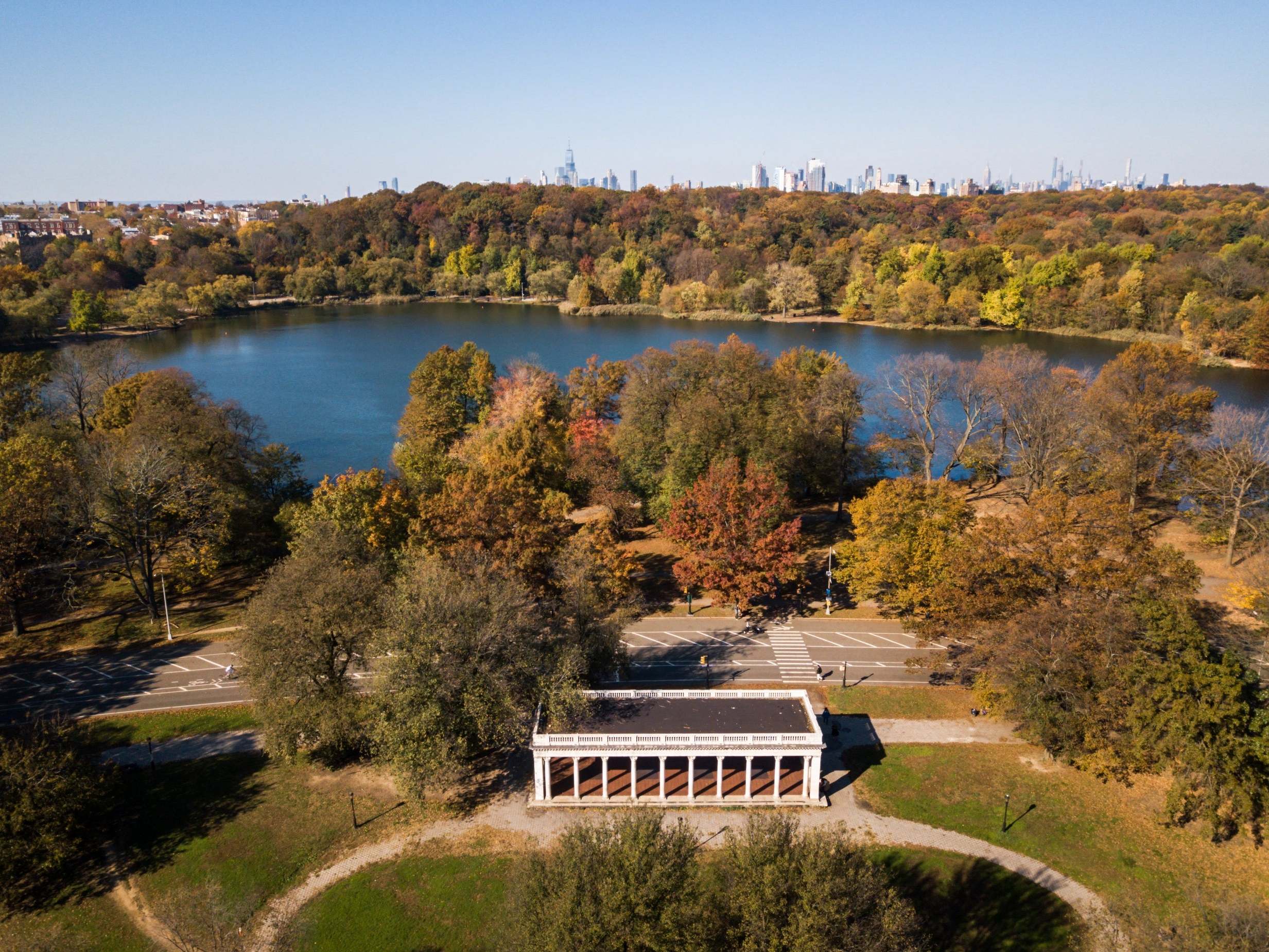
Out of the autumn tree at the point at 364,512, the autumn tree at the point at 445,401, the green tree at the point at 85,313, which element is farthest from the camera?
the green tree at the point at 85,313

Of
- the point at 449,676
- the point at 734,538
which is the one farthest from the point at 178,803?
the point at 734,538

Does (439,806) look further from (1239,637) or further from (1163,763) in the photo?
(1239,637)

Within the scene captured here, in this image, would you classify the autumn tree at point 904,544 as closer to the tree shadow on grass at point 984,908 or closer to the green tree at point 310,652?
the tree shadow on grass at point 984,908

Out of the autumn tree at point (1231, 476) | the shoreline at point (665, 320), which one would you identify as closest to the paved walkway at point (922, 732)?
the autumn tree at point (1231, 476)

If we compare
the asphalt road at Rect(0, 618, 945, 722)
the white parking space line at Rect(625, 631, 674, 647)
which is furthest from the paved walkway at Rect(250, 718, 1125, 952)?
the white parking space line at Rect(625, 631, 674, 647)

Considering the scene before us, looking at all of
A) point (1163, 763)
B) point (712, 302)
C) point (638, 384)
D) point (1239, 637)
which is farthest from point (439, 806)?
point (712, 302)

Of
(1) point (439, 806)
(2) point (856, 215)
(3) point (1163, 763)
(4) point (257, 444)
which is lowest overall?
(1) point (439, 806)
